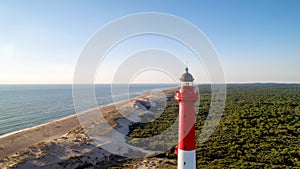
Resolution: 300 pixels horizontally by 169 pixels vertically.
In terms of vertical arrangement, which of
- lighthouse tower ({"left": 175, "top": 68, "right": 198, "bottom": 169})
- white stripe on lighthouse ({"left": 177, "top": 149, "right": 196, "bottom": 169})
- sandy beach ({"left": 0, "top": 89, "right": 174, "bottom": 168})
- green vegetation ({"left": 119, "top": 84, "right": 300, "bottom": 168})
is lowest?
sandy beach ({"left": 0, "top": 89, "right": 174, "bottom": 168})

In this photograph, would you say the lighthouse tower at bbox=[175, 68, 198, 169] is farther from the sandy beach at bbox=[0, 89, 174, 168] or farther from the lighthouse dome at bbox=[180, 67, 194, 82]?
the sandy beach at bbox=[0, 89, 174, 168]

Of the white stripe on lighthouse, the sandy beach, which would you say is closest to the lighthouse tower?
the white stripe on lighthouse

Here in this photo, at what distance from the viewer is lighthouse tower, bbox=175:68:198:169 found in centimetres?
905

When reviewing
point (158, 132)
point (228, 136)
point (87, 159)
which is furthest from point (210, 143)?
point (87, 159)

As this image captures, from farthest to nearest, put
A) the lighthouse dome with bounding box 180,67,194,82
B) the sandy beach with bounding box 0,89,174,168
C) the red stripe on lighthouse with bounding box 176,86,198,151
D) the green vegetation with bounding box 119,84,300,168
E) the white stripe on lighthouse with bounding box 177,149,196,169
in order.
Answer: the sandy beach with bounding box 0,89,174,168 < the green vegetation with bounding box 119,84,300,168 < the white stripe on lighthouse with bounding box 177,149,196,169 < the lighthouse dome with bounding box 180,67,194,82 < the red stripe on lighthouse with bounding box 176,86,198,151

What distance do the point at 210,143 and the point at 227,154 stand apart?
10.3ft

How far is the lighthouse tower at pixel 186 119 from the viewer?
9055 mm

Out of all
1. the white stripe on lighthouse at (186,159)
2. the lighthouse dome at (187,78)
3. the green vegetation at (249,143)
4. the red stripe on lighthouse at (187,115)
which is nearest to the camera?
the red stripe on lighthouse at (187,115)

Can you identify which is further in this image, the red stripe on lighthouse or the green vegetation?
the green vegetation

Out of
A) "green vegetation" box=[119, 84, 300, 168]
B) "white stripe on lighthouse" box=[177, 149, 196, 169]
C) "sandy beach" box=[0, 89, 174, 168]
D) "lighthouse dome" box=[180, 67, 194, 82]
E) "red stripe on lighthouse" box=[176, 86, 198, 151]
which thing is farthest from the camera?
"sandy beach" box=[0, 89, 174, 168]

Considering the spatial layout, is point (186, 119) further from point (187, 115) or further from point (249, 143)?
point (249, 143)

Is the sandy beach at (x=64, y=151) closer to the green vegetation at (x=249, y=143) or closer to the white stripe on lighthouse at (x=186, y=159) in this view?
the green vegetation at (x=249, y=143)

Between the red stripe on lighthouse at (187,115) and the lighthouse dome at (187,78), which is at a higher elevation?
the lighthouse dome at (187,78)

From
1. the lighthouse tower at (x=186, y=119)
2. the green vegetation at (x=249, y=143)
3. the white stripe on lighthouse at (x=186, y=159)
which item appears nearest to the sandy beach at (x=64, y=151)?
the green vegetation at (x=249, y=143)
